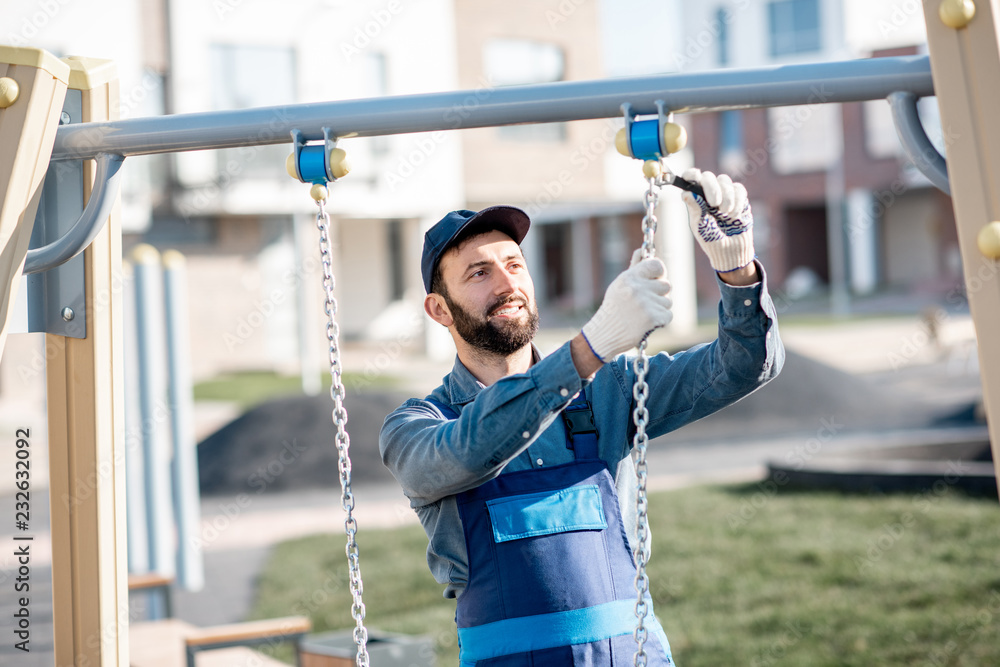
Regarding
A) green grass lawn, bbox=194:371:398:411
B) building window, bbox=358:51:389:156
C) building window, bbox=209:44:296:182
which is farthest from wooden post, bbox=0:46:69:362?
building window, bbox=358:51:389:156

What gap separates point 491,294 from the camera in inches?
95.4

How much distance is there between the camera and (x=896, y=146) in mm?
32594

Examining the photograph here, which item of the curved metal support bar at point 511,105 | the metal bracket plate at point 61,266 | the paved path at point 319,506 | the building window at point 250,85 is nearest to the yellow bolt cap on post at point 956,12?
the curved metal support bar at point 511,105

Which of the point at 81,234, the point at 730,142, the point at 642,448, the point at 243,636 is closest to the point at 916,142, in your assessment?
the point at 642,448

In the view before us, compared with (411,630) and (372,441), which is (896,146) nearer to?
(372,441)

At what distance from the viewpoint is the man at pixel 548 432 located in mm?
2018

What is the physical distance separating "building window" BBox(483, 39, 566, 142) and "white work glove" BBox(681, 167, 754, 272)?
21.0 m

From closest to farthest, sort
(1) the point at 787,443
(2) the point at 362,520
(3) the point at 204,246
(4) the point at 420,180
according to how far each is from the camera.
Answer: (2) the point at 362,520
(1) the point at 787,443
(3) the point at 204,246
(4) the point at 420,180

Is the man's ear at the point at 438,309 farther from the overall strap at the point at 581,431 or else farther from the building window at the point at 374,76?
the building window at the point at 374,76

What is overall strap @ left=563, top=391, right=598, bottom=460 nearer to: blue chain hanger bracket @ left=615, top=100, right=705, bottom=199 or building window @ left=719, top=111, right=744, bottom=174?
blue chain hanger bracket @ left=615, top=100, right=705, bottom=199

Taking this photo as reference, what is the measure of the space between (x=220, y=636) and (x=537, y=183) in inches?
822

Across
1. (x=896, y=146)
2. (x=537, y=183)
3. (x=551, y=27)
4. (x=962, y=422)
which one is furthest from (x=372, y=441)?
Result: (x=896, y=146)

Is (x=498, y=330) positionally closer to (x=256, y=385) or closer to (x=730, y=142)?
(x=256, y=385)

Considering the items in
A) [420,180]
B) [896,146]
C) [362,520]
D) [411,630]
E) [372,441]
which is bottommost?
[411,630]
